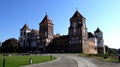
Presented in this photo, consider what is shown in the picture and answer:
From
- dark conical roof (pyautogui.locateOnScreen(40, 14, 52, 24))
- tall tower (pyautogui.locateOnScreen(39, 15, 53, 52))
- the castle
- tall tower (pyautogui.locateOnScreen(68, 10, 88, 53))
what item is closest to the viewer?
tall tower (pyautogui.locateOnScreen(68, 10, 88, 53))

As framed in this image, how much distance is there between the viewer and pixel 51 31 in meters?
104

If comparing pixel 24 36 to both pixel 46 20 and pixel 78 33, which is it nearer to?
pixel 46 20

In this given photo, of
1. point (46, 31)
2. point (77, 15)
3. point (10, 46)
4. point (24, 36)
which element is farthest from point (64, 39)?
point (10, 46)

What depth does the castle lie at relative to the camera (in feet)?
294

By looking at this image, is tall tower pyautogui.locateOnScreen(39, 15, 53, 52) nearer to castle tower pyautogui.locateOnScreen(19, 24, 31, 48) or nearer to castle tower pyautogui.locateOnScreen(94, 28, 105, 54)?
castle tower pyautogui.locateOnScreen(19, 24, 31, 48)

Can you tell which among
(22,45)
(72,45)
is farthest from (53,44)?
(22,45)

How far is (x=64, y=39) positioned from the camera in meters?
98.6

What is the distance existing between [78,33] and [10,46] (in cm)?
4048

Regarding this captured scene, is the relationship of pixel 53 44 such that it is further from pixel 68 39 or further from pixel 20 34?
pixel 20 34

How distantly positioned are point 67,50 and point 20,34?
1507 inches

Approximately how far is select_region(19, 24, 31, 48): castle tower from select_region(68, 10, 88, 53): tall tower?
107 ft

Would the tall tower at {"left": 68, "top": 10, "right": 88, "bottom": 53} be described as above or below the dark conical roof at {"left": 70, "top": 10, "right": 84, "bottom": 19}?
below

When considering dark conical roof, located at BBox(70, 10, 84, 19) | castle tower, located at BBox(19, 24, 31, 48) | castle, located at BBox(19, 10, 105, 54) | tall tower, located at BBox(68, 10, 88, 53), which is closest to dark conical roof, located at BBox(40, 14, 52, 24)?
castle, located at BBox(19, 10, 105, 54)

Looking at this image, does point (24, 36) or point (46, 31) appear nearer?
point (46, 31)
